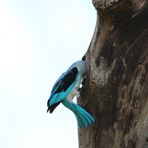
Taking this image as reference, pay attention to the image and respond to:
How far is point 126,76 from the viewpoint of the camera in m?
4.09

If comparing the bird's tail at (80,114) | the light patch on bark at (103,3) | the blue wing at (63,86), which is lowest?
the bird's tail at (80,114)

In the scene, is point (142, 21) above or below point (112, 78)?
above

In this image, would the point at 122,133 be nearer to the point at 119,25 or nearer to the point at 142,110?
the point at 142,110

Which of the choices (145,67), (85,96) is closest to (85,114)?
(85,96)

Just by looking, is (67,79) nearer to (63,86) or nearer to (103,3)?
(63,86)

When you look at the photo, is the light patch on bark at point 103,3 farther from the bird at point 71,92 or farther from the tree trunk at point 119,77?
the bird at point 71,92

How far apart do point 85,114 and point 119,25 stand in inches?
22.6

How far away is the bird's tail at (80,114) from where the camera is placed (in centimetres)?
413

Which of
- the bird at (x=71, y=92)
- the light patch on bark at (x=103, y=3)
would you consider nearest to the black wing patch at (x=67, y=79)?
the bird at (x=71, y=92)

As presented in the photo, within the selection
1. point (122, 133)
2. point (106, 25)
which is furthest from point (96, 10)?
point (122, 133)

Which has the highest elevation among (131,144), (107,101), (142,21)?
(142,21)

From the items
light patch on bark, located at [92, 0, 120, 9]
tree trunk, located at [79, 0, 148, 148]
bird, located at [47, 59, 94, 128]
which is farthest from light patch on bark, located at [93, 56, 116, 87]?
light patch on bark, located at [92, 0, 120, 9]

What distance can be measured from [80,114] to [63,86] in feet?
0.70

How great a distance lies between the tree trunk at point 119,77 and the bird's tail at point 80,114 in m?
0.07
